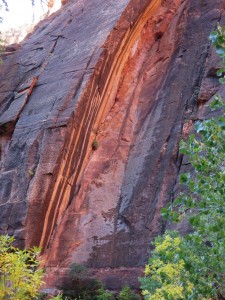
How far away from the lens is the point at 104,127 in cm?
1798

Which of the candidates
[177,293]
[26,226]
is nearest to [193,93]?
[26,226]

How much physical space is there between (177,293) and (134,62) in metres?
12.7

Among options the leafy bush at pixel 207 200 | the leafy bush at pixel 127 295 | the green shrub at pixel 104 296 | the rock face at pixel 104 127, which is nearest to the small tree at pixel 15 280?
the leafy bush at pixel 207 200

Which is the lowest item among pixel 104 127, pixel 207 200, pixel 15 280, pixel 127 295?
pixel 15 280

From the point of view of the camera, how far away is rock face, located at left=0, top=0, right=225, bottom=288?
15172 mm

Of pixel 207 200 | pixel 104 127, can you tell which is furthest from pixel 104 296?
Result: pixel 207 200

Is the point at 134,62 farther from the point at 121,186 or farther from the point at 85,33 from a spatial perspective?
the point at 121,186

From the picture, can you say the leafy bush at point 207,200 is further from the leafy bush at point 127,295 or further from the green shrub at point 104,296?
the green shrub at point 104,296

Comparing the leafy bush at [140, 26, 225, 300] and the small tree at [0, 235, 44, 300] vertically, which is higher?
the leafy bush at [140, 26, 225, 300]

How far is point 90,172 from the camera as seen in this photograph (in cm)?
1700

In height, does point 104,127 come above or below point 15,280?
above

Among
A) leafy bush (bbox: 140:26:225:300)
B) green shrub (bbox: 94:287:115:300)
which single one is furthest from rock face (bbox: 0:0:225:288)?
leafy bush (bbox: 140:26:225:300)

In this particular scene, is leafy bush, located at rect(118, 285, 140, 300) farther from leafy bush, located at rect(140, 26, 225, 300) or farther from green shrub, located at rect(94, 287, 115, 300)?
leafy bush, located at rect(140, 26, 225, 300)

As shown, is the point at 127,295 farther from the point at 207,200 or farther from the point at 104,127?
the point at 207,200
